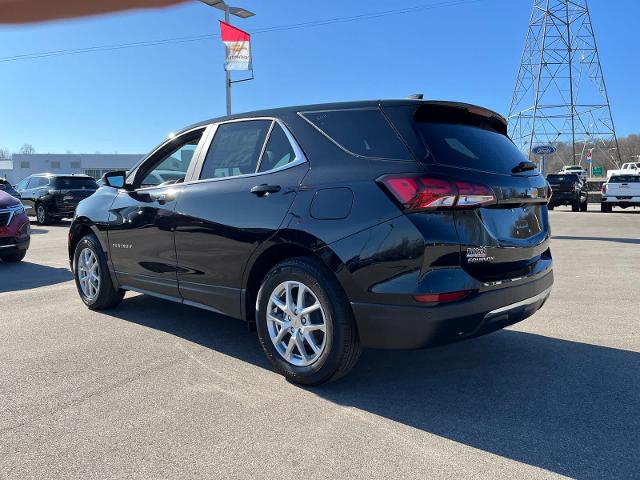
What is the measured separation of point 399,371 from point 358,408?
0.69 metres

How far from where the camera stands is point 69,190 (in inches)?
690

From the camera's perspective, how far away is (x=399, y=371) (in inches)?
148

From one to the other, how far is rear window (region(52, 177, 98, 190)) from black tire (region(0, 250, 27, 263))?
8970 mm

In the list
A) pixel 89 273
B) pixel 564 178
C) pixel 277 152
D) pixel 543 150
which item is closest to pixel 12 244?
pixel 89 273

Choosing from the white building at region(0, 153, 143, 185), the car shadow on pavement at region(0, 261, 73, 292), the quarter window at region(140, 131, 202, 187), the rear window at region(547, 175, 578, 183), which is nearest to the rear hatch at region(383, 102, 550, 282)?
the quarter window at region(140, 131, 202, 187)

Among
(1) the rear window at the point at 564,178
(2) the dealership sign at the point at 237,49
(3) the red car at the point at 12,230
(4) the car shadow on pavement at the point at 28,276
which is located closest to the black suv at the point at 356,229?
(4) the car shadow on pavement at the point at 28,276

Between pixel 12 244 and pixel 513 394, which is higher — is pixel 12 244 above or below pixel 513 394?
above

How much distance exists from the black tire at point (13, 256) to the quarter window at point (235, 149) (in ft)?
21.0

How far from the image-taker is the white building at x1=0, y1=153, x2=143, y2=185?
→ 82.8 m

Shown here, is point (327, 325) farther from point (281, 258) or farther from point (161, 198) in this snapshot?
point (161, 198)

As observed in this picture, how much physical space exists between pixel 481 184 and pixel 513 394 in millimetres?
1336

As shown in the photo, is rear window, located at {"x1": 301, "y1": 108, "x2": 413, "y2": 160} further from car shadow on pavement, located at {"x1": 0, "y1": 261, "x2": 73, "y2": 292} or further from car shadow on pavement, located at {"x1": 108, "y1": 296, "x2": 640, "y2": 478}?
car shadow on pavement, located at {"x1": 0, "y1": 261, "x2": 73, "y2": 292}

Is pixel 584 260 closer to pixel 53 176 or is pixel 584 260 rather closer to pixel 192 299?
pixel 192 299

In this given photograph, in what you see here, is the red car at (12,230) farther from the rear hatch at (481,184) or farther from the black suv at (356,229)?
the rear hatch at (481,184)
